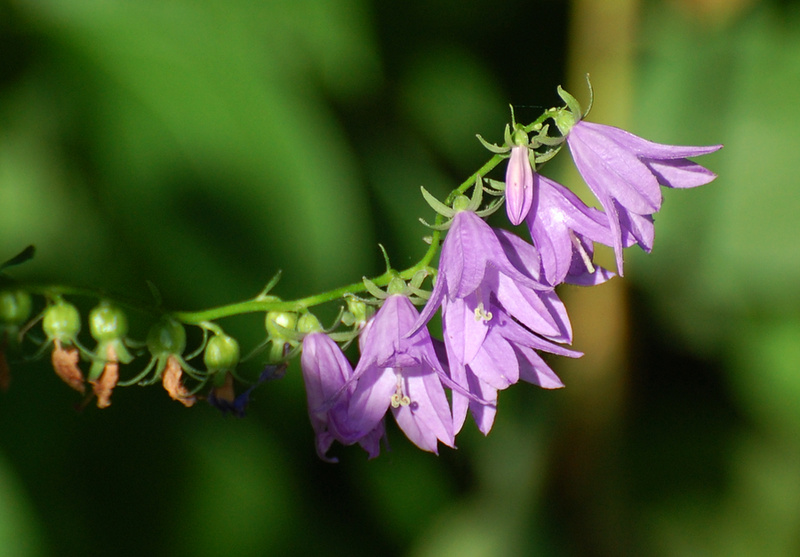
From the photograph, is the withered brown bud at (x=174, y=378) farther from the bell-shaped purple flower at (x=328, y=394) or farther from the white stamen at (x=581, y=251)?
the white stamen at (x=581, y=251)

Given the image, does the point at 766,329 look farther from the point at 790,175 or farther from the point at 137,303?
the point at 137,303

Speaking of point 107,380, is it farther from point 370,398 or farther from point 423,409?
point 423,409

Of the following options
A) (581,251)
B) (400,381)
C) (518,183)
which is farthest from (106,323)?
(581,251)

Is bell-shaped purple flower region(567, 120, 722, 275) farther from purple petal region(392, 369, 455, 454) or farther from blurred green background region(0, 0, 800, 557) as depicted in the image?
blurred green background region(0, 0, 800, 557)

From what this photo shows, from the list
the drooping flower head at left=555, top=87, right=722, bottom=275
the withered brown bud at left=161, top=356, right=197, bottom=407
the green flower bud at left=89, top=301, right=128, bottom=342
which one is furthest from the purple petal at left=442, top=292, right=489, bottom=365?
the green flower bud at left=89, top=301, right=128, bottom=342

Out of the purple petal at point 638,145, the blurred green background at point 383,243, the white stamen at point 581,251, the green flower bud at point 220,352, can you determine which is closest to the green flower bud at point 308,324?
the green flower bud at point 220,352

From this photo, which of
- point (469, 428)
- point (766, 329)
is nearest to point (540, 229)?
point (469, 428)
